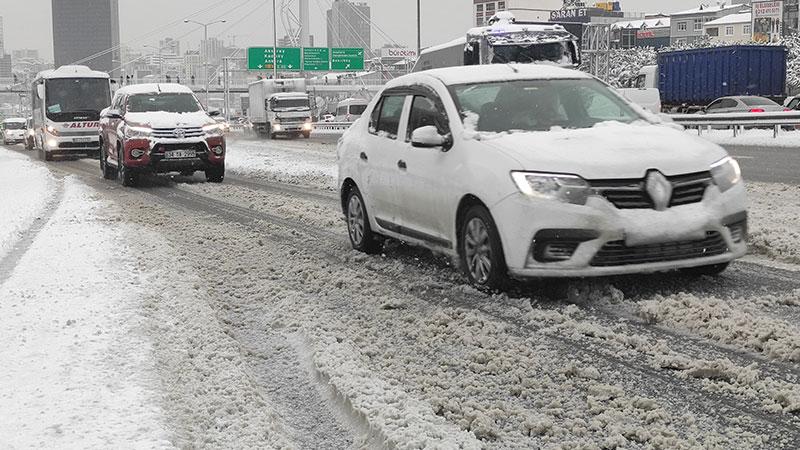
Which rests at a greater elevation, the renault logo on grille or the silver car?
the silver car

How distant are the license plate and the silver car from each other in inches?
799

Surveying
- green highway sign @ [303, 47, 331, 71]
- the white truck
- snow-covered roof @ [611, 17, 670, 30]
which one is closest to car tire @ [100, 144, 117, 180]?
the white truck

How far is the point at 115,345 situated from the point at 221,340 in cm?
60

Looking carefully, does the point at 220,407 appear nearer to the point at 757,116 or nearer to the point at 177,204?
the point at 177,204

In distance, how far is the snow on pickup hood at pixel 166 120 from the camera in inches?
675

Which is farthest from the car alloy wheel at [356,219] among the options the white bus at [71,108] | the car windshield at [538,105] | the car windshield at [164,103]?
the white bus at [71,108]

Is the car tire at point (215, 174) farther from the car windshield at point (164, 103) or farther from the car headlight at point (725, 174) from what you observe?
the car headlight at point (725, 174)

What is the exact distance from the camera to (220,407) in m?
4.15

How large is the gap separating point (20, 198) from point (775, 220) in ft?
38.8

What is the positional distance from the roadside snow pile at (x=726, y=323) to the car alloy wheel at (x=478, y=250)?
107cm

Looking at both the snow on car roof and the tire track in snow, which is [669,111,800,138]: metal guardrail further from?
the snow on car roof

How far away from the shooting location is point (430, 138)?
6.83m

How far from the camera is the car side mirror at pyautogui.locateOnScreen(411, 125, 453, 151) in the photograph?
6.77m

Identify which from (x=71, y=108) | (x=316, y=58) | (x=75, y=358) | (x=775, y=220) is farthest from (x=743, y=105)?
(x=316, y=58)
